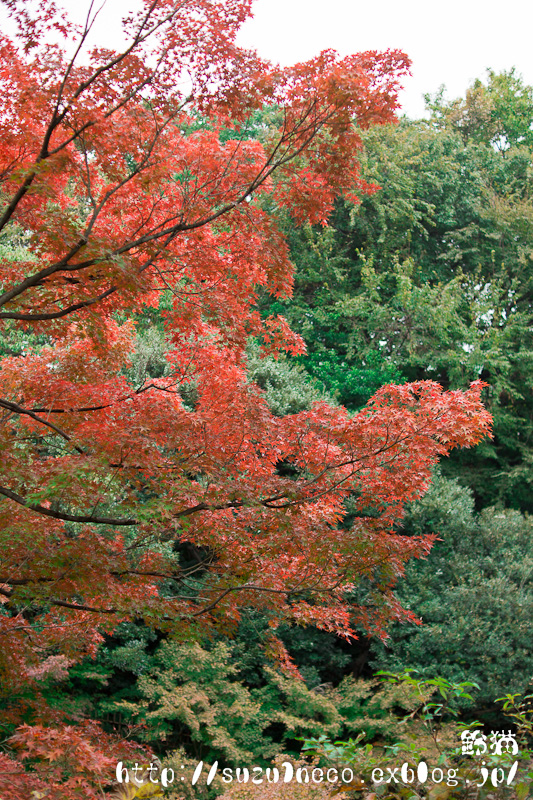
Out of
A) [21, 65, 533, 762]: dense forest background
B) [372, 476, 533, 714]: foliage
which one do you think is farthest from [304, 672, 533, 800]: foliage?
[372, 476, 533, 714]: foliage

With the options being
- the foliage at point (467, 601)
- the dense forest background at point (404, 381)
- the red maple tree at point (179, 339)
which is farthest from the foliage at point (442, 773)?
the foliage at point (467, 601)

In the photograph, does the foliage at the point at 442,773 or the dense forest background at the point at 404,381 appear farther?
the dense forest background at the point at 404,381

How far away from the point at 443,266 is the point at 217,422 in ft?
44.3

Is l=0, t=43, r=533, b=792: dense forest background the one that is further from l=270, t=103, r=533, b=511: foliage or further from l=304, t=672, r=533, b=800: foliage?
l=304, t=672, r=533, b=800: foliage

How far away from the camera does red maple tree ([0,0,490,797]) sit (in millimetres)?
4496

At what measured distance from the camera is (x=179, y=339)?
595cm

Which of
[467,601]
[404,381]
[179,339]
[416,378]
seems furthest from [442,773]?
[416,378]

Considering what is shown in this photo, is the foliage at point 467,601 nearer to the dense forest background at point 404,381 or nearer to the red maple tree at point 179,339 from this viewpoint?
the dense forest background at point 404,381

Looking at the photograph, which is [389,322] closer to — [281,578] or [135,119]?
[281,578]

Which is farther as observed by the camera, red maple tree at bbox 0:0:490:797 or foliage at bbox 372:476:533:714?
foliage at bbox 372:476:533:714

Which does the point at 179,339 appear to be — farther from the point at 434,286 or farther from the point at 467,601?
the point at 434,286

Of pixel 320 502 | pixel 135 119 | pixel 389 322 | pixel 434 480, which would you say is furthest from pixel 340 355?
pixel 135 119

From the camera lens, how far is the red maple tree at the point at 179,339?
177 inches

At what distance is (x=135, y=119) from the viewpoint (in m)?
4.49
